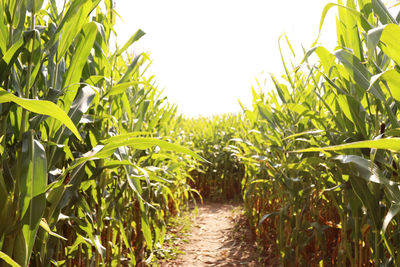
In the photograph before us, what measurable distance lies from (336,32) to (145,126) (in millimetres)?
1718

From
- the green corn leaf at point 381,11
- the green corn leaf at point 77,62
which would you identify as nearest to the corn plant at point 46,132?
the green corn leaf at point 77,62

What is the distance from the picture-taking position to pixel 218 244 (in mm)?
3418

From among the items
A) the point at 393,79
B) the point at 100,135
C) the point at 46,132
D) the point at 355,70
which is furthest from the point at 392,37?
the point at 100,135

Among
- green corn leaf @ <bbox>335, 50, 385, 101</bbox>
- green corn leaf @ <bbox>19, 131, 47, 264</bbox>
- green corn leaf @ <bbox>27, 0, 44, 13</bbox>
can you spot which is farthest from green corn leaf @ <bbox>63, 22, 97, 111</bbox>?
green corn leaf @ <bbox>335, 50, 385, 101</bbox>

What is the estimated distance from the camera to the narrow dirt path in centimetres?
289

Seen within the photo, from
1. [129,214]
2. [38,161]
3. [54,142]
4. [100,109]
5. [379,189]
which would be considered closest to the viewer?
[38,161]

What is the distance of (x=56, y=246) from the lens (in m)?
1.23

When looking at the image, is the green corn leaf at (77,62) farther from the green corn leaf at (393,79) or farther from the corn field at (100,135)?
the green corn leaf at (393,79)

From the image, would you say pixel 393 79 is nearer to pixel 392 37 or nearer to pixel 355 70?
pixel 392 37

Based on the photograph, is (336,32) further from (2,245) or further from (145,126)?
(145,126)

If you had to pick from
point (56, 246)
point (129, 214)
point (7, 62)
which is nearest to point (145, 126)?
point (129, 214)

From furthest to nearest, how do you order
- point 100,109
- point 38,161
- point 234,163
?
point 234,163, point 100,109, point 38,161

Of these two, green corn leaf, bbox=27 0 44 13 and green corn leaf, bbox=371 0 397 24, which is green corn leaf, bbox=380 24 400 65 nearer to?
green corn leaf, bbox=371 0 397 24

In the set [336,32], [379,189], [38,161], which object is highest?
[336,32]
